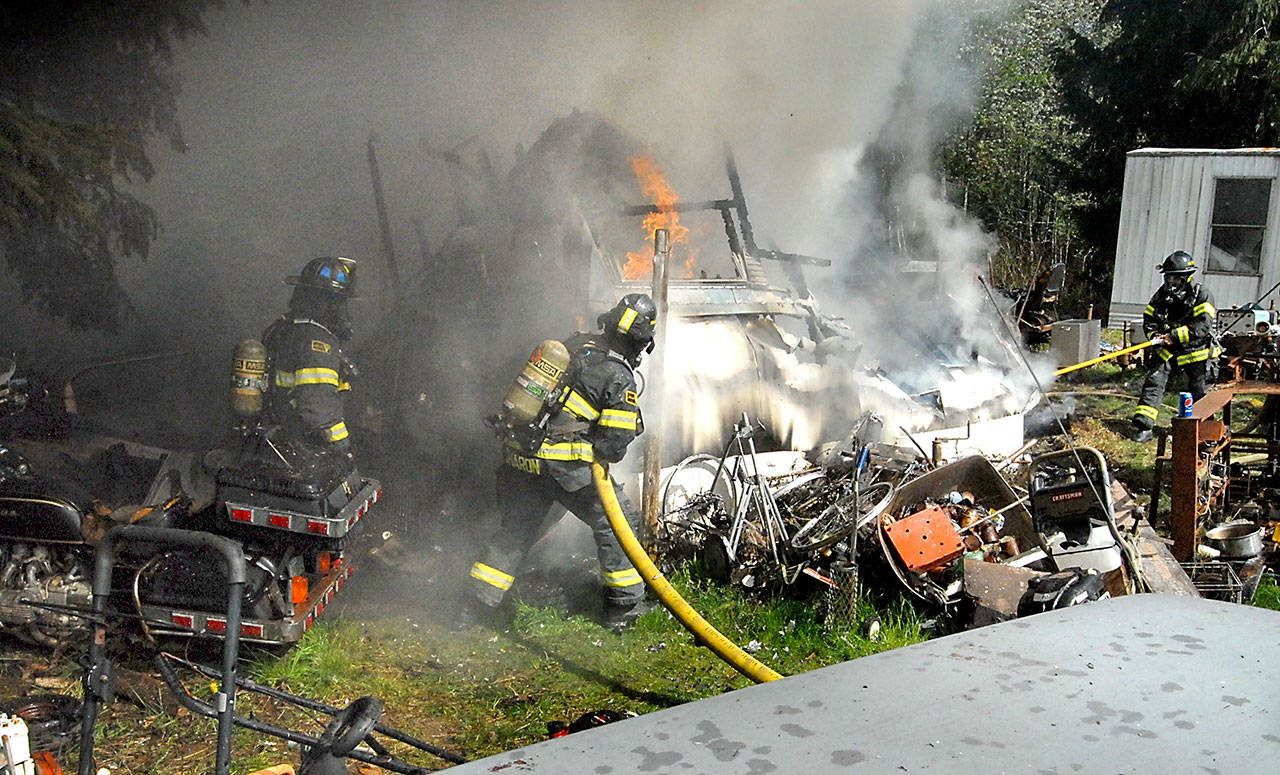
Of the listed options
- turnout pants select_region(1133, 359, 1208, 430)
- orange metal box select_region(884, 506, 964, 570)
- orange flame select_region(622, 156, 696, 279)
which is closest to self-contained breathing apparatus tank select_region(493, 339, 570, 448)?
orange metal box select_region(884, 506, 964, 570)

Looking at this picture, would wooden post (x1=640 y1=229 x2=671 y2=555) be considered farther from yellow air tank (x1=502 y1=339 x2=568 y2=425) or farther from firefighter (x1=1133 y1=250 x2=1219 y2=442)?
firefighter (x1=1133 y1=250 x2=1219 y2=442)

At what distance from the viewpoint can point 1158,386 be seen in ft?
26.4

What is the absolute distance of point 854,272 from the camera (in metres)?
9.24

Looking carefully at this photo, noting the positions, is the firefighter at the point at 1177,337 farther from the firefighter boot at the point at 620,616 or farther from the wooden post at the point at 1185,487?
the firefighter boot at the point at 620,616

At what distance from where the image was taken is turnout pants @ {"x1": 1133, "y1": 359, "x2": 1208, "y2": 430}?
7.96m

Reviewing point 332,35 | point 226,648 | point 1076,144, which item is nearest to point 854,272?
point 332,35

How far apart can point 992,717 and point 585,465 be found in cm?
348

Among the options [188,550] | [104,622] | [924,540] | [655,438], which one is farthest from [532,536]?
[104,622]

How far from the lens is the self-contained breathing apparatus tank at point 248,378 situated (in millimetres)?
5020

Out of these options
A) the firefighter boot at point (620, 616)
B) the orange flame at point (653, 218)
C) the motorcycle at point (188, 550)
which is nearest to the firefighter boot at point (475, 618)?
the firefighter boot at point (620, 616)

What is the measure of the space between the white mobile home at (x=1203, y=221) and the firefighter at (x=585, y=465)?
1193 centimetres

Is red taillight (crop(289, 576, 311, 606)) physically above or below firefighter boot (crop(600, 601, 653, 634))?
Result: above

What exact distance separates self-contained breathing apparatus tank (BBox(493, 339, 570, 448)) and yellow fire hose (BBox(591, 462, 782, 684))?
353 millimetres

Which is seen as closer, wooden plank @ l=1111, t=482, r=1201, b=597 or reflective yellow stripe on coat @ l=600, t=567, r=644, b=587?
wooden plank @ l=1111, t=482, r=1201, b=597
